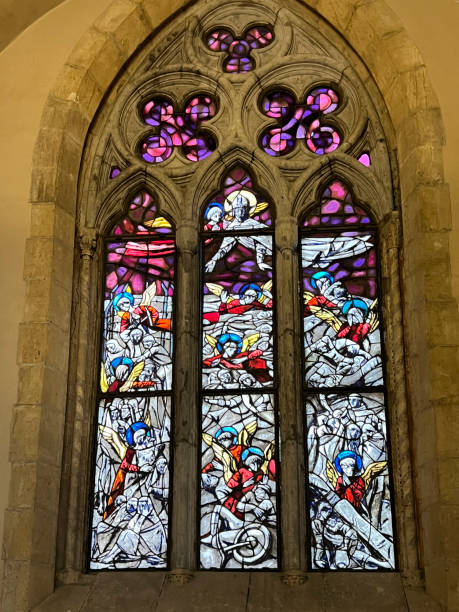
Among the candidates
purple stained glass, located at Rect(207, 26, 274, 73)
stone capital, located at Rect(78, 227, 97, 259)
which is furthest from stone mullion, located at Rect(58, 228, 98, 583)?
purple stained glass, located at Rect(207, 26, 274, 73)

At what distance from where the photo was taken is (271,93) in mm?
7535

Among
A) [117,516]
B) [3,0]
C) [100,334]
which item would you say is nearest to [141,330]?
[100,334]

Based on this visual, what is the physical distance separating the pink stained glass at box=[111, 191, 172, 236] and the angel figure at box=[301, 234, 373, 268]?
0.98 meters

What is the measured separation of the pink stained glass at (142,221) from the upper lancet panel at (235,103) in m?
0.19

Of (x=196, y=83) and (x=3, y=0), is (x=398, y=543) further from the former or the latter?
(x=3, y=0)

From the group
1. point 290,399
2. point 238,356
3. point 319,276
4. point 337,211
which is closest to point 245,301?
point 238,356

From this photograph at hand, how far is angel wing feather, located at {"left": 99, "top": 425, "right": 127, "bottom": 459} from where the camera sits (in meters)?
6.61

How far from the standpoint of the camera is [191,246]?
705 centimetres

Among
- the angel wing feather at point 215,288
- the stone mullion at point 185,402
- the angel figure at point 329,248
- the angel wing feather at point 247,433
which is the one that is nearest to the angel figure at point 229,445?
the angel wing feather at point 247,433

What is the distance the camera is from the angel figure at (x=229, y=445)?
6.49 metres

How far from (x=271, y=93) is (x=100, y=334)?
216 centimetres

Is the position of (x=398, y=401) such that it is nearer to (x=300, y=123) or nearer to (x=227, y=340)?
(x=227, y=340)

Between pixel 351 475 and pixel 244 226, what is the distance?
1.89 metres

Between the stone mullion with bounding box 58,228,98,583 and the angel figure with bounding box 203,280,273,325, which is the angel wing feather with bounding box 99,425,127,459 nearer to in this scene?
the stone mullion with bounding box 58,228,98,583
